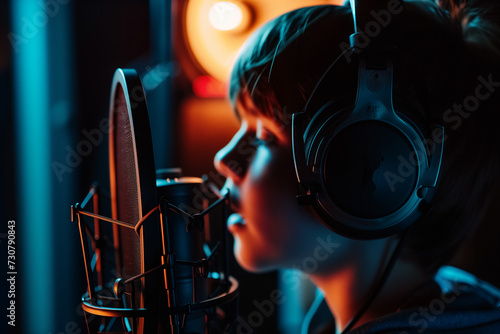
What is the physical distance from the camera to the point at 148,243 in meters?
0.44

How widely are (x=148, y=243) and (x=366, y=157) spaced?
0.25m

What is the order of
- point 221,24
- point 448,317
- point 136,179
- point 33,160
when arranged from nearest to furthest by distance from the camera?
point 136,179, point 448,317, point 33,160, point 221,24

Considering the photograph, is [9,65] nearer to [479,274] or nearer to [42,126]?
[42,126]

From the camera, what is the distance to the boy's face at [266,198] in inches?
24.9

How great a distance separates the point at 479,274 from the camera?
37.2 inches

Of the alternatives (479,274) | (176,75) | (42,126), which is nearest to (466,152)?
(479,274)

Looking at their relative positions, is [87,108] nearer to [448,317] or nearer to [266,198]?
[266,198]

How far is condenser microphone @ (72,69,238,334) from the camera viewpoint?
0.43 meters

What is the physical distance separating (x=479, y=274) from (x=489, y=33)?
1.72 feet

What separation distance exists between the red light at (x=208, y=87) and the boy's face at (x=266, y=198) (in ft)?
1.66

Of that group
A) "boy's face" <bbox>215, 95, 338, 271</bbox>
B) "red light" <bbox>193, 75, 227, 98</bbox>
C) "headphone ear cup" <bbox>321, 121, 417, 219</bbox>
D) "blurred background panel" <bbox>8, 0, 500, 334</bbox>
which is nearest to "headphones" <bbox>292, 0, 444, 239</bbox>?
"headphone ear cup" <bbox>321, 121, 417, 219</bbox>

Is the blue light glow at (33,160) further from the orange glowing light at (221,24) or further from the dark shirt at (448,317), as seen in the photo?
the dark shirt at (448,317)

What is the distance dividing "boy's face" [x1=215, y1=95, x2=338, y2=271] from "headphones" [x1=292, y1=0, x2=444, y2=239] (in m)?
0.11

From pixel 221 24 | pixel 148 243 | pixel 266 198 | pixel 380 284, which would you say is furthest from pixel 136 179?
pixel 221 24
